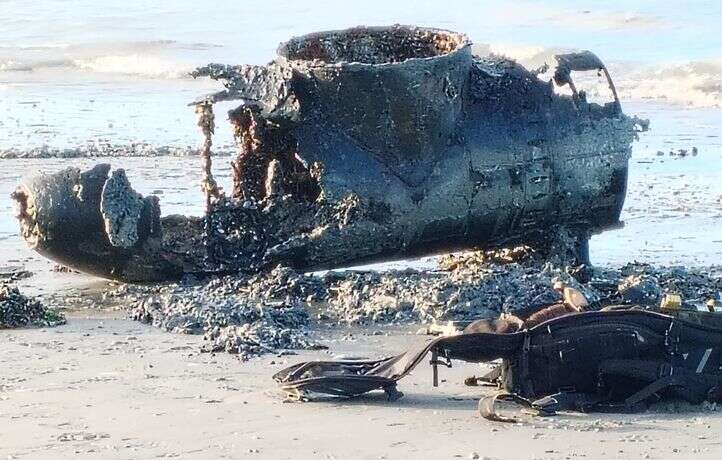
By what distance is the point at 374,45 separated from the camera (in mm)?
8172

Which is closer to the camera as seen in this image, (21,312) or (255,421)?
(255,421)

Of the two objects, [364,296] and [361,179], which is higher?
[361,179]

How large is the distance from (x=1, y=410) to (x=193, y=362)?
1002mm

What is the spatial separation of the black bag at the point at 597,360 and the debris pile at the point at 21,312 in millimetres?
1984

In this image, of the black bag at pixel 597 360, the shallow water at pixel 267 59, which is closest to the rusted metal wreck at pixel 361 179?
the shallow water at pixel 267 59

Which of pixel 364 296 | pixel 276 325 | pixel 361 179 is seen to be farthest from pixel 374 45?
pixel 276 325

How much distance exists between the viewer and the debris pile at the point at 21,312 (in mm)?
6512

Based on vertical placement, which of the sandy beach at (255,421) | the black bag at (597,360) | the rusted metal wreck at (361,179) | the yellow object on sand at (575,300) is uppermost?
the rusted metal wreck at (361,179)

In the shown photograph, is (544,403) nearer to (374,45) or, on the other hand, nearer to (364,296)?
(364,296)

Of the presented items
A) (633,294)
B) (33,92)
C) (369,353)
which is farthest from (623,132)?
(33,92)

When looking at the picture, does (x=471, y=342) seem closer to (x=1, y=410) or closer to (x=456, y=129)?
(x=1, y=410)

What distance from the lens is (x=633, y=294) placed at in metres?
6.45

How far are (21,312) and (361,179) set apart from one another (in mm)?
1753

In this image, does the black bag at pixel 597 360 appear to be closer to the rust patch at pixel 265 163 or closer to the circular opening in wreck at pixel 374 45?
the rust patch at pixel 265 163
